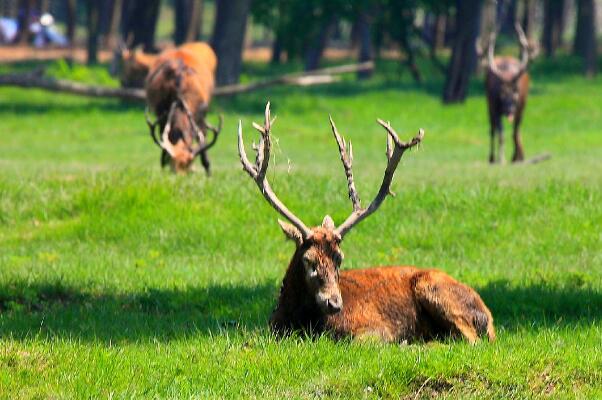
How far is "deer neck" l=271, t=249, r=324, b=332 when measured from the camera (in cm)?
898

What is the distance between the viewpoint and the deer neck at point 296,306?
8.98m

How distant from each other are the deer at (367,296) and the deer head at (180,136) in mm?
8719

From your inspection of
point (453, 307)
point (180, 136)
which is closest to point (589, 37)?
point (180, 136)

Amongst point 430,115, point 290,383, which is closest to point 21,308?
point 290,383

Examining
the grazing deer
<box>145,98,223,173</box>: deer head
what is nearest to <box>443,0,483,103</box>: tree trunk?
the grazing deer

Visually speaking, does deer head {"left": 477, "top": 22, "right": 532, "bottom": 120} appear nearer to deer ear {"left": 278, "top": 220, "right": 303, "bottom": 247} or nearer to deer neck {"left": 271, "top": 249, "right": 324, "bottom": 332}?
deer neck {"left": 271, "top": 249, "right": 324, "bottom": 332}

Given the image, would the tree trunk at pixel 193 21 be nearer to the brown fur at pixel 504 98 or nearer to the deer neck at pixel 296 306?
the brown fur at pixel 504 98

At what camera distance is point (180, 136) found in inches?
766

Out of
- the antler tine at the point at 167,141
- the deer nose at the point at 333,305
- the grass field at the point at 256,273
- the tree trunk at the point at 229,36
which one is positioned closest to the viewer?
the grass field at the point at 256,273

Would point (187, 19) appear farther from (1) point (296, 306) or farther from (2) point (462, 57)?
(1) point (296, 306)

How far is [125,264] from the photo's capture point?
13.0 metres


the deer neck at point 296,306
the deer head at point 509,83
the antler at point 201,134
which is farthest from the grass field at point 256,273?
the antler at point 201,134

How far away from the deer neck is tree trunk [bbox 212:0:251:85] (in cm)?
2769

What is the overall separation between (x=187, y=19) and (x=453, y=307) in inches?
1357
